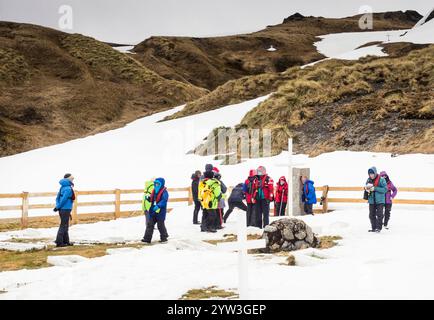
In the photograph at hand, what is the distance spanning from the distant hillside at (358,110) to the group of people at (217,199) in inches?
428

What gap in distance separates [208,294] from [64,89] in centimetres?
6983

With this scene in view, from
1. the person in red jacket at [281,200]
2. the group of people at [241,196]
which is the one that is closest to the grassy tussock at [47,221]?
the person in red jacket at [281,200]

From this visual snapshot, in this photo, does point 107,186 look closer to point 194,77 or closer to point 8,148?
point 8,148

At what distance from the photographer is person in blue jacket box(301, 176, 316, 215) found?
18438 mm

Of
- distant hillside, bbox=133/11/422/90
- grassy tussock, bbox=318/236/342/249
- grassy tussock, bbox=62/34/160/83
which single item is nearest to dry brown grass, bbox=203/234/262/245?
grassy tussock, bbox=318/236/342/249

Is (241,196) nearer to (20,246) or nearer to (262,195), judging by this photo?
(262,195)

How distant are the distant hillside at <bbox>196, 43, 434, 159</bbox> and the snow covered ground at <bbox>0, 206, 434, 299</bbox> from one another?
1491 centimetres

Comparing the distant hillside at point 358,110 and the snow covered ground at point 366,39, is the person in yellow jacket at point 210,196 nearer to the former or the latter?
the distant hillside at point 358,110

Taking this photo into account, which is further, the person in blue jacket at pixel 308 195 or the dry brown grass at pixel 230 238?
the person in blue jacket at pixel 308 195

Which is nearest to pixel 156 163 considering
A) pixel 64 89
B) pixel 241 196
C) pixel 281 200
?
pixel 281 200

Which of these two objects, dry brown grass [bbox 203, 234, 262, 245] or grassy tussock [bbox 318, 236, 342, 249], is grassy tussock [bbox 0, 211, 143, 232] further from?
grassy tussock [bbox 318, 236, 342, 249]

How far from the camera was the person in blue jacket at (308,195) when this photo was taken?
18.4 meters

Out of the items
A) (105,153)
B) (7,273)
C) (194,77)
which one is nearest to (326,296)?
(7,273)
